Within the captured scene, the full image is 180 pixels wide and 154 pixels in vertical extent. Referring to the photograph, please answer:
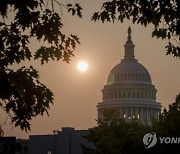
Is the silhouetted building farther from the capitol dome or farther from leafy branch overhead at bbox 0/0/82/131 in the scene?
leafy branch overhead at bbox 0/0/82/131

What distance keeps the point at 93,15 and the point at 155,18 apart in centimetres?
232

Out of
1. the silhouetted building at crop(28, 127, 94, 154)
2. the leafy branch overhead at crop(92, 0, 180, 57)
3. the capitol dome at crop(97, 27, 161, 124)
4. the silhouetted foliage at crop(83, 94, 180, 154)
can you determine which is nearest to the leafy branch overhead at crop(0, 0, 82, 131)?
the leafy branch overhead at crop(92, 0, 180, 57)

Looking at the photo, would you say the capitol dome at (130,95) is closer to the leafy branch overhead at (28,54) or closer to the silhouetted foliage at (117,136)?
the silhouetted foliage at (117,136)

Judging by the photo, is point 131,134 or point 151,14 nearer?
point 151,14

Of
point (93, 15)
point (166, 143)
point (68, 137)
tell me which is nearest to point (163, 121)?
point (166, 143)

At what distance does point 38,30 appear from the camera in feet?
41.9

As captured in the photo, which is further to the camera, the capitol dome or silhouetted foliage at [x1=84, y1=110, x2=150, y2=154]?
the capitol dome

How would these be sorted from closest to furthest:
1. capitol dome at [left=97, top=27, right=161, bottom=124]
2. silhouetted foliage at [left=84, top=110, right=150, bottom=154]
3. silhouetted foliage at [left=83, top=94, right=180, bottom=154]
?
silhouetted foliage at [left=83, top=94, right=180, bottom=154] < silhouetted foliage at [left=84, top=110, right=150, bottom=154] < capitol dome at [left=97, top=27, right=161, bottom=124]

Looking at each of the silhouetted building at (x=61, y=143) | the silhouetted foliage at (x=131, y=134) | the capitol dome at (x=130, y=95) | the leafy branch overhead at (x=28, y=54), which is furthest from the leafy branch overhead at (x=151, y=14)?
the capitol dome at (x=130, y=95)

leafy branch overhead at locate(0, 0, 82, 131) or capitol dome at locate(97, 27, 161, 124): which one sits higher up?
capitol dome at locate(97, 27, 161, 124)

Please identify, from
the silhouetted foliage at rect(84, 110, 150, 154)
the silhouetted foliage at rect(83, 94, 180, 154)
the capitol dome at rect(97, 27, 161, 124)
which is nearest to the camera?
the silhouetted foliage at rect(83, 94, 180, 154)

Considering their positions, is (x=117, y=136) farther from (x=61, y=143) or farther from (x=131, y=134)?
(x=61, y=143)

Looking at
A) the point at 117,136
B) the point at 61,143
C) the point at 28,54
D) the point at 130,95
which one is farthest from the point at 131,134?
the point at 130,95

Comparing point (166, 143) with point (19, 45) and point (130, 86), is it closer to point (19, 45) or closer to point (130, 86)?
point (19, 45)
